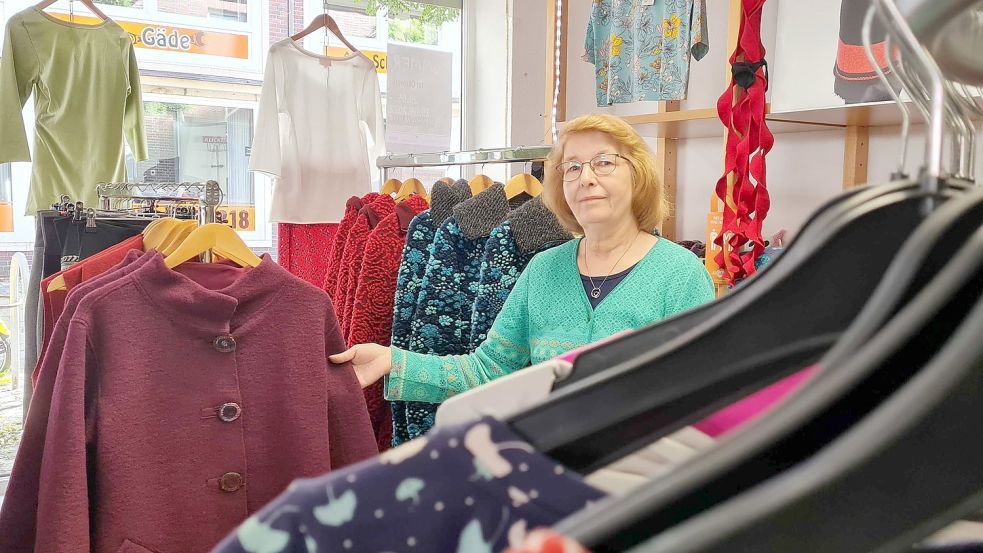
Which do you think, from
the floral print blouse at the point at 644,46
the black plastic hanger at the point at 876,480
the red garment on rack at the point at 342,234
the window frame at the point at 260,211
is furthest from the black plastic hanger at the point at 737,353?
the window frame at the point at 260,211

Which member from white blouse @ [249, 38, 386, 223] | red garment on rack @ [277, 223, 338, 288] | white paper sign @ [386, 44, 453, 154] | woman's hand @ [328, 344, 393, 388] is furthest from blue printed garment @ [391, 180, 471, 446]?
white paper sign @ [386, 44, 453, 154]

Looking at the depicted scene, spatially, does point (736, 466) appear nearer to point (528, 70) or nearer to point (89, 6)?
point (89, 6)

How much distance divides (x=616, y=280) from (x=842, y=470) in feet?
3.67

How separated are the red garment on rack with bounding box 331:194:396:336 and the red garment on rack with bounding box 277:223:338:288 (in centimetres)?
62

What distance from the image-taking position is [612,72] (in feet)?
7.93

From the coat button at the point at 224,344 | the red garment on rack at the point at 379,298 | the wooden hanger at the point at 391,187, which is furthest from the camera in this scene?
the wooden hanger at the point at 391,187

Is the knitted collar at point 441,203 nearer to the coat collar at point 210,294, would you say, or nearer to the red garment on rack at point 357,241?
the red garment on rack at point 357,241

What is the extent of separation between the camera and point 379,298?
6.13ft

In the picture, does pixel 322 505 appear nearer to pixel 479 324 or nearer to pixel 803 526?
pixel 803 526

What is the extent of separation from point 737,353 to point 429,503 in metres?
0.21

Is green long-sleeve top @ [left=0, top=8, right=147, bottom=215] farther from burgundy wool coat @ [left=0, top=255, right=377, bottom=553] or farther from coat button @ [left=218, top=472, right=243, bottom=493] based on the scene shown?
Answer: coat button @ [left=218, top=472, right=243, bottom=493]

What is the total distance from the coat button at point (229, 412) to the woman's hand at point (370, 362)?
20cm

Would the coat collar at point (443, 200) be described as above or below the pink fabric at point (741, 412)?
above

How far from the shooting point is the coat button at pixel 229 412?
4.12ft
